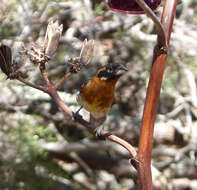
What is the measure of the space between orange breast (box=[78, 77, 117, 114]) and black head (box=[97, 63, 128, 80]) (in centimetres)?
4

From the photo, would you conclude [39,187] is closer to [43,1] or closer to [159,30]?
[43,1]

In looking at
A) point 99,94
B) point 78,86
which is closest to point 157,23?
point 99,94

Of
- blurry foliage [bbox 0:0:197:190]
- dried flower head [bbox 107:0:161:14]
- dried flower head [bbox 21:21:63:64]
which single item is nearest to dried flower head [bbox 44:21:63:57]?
dried flower head [bbox 21:21:63:64]

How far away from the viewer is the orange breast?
1718mm

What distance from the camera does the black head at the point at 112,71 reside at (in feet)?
4.49

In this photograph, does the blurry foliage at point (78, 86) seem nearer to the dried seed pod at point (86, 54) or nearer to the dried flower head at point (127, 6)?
the dried flower head at point (127, 6)

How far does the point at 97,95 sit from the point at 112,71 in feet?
0.99

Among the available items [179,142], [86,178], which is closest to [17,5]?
[86,178]

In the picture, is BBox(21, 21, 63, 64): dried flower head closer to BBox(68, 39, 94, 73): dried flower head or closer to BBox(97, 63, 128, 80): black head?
BBox(68, 39, 94, 73): dried flower head

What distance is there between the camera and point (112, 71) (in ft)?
4.83

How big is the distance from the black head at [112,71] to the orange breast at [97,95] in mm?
41

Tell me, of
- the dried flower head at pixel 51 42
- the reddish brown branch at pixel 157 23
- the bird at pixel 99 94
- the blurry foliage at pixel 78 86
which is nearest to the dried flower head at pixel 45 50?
the dried flower head at pixel 51 42

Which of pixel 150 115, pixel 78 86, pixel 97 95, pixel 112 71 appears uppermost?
pixel 150 115

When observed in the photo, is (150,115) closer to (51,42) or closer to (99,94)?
(51,42)
